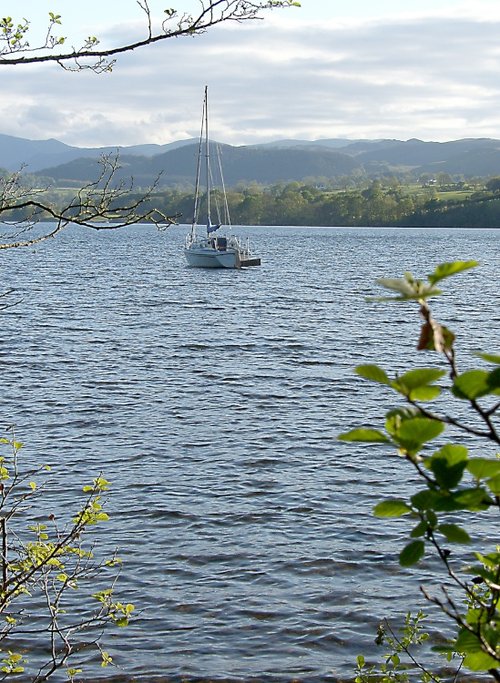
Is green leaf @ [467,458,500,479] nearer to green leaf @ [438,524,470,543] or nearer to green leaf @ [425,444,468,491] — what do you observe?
green leaf @ [425,444,468,491]

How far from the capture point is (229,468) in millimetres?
15586

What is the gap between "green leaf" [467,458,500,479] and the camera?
1.64 m

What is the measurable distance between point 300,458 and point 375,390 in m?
7.24

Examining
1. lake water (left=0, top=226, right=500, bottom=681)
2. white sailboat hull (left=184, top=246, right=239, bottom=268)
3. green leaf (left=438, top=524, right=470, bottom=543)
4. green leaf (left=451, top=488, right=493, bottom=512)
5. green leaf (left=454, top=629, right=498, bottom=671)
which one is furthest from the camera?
white sailboat hull (left=184, top=246, right=239, bottom=268)

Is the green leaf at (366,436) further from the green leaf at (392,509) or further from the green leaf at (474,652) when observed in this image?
the green leaf at (474,652)

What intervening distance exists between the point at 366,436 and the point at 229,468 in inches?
558

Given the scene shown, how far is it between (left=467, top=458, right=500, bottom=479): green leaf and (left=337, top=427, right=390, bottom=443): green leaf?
184mm

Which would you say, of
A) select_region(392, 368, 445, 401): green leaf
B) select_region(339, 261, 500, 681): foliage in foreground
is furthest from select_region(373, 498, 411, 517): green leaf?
select_region(392, 368, 445, 401): green leaf

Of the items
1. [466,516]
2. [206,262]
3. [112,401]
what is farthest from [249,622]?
[206,262]

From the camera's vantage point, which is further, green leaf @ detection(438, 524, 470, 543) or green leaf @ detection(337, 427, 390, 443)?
green leaf @ detection(438, 524, 470, 543)

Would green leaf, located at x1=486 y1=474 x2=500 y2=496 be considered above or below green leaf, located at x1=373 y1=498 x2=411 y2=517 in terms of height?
above

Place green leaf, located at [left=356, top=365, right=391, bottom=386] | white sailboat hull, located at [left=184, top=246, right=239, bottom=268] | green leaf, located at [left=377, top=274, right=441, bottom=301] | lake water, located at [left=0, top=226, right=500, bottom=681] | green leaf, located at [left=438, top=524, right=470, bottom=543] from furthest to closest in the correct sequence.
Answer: white sailboat hull, located at [left=184, top=246, right=239, bottom=268] → lake water, located at [left=0, top=226, right=500, bottom=681] → green leaf, located at [left=438, top=524, right=470, bottom=543] → green leaf, located at [left=356, top=365, right=391, bottom=386] → green leaf, located at [left=377, top=274, right=441, bottom=301]

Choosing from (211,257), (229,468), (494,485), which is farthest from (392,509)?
Answer: (211,257)

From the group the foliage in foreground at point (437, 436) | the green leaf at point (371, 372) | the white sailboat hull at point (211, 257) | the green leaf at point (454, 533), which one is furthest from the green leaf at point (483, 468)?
the white sailboat hull at point (211, 257)
